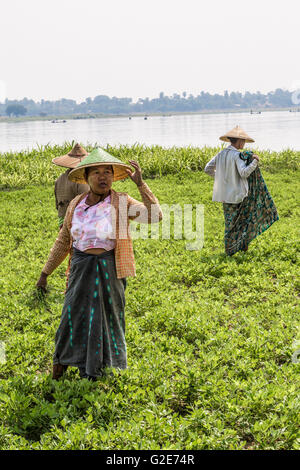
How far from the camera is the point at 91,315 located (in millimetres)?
3750

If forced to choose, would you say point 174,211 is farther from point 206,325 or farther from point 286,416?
point 286,416

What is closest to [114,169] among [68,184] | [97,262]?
[97,262]

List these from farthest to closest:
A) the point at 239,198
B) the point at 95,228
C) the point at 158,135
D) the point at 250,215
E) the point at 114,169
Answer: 1. the point at 158,135
2. the point at 250,215
3. the point at 239,198
4. the point at 114,169
5. the point at 95,228

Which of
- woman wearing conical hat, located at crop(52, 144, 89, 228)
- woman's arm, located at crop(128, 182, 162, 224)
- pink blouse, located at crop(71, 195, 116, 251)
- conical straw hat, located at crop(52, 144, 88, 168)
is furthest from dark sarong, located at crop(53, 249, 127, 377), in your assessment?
conical straw hat, located at crop(52, 144, 88, 168)

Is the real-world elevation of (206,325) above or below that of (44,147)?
below

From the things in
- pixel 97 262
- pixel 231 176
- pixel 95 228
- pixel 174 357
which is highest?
pixel 231 176

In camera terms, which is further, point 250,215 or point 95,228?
point 250,215

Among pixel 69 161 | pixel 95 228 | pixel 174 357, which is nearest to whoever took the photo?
pixel 95 228

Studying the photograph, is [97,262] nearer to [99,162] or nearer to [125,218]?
[125,218]

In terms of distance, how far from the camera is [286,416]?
3486mm

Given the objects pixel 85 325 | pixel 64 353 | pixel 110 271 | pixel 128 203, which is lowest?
pixel 64 353

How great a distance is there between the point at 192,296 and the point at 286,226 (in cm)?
395

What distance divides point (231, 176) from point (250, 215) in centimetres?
75

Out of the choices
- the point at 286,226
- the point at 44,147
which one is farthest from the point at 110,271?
the point at 44,147
